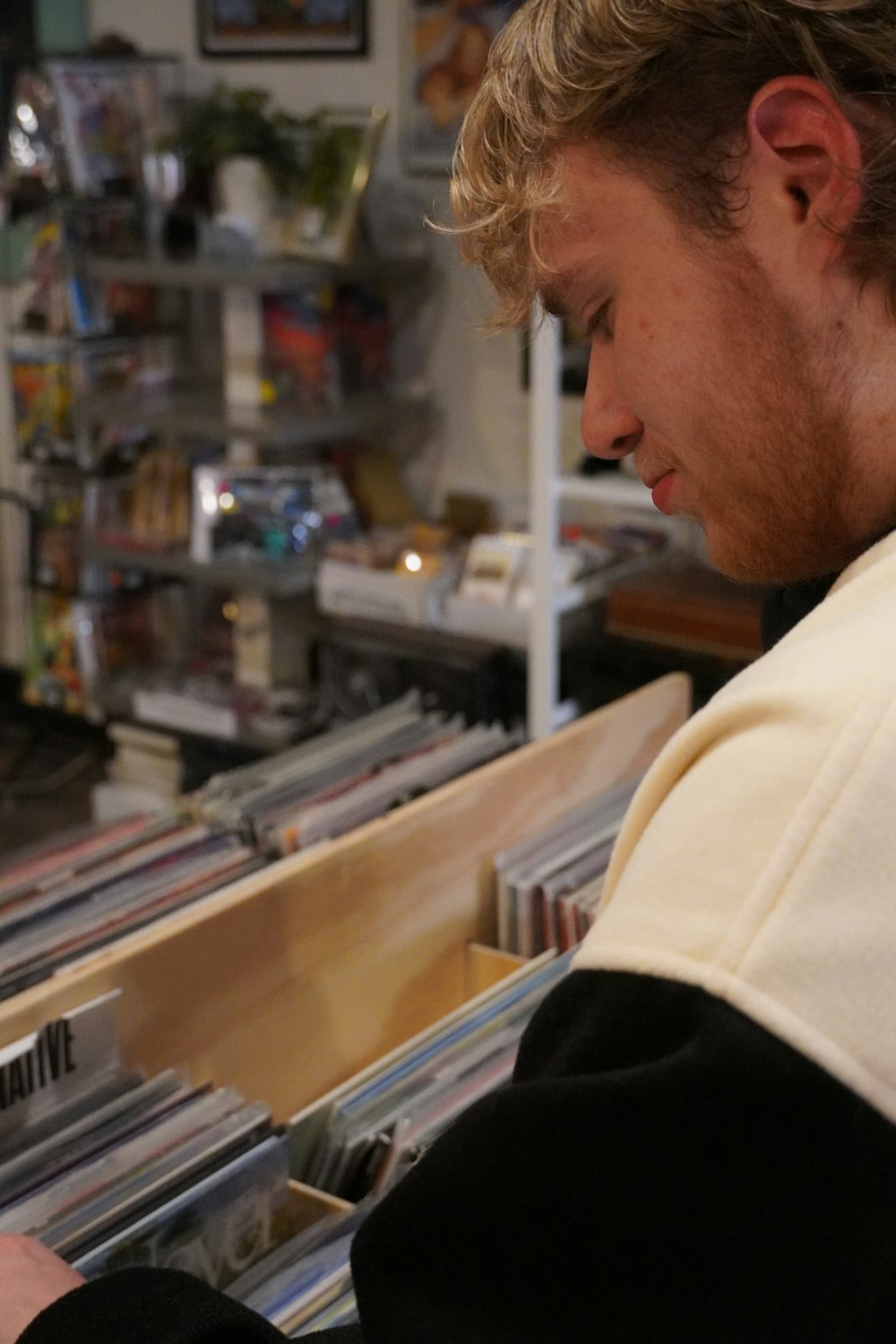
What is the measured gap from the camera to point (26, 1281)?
2.69 ft

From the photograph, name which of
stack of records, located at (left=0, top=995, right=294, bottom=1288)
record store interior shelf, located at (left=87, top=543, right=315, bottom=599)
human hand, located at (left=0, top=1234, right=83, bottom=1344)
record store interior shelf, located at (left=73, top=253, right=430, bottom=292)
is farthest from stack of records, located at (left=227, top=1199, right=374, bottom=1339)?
record store interior shelf, located at (left=73, top=253, right=430, bottom=292)

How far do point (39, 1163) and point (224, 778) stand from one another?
0.54m

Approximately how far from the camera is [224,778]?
1496mm

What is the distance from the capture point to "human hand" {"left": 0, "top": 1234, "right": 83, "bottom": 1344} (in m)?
0.79

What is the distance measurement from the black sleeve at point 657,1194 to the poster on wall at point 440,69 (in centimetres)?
286

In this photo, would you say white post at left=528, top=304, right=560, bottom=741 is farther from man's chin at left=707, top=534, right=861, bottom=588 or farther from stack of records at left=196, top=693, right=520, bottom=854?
man's chin at left=707, top=534, right=861, bottom=588

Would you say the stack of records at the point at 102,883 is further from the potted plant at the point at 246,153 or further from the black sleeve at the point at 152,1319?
the potted plant at the point at 246,153

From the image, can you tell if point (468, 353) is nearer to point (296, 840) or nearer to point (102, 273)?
point (102, 273)

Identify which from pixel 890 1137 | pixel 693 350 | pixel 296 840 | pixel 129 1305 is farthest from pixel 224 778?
pixel 890 1137

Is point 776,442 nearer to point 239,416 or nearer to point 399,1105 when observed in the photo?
point 399,1105

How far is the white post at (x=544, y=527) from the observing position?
8.18 feet

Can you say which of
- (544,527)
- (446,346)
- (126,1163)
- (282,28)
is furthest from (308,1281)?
(282,28)

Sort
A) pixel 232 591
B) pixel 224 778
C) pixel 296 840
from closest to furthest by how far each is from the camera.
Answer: pixel 296 840 < pixel 224 778 < pixel 232 591

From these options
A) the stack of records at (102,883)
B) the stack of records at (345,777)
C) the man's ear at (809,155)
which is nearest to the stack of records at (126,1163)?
the stack of records at (102,883)
